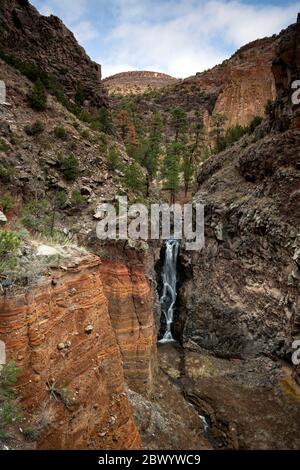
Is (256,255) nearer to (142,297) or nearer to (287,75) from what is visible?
(142,297)

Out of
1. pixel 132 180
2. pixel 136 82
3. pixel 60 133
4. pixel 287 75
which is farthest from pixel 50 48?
pixel 136 82

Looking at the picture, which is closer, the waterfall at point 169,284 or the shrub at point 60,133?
the shrub at point 60,133

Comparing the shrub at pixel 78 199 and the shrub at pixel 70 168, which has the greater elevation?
the shrub at pixel 70 168

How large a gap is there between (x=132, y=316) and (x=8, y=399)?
9.76 metres

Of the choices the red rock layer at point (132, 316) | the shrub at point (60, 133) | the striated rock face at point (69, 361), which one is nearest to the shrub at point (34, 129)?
the shrub at point (60, 133)

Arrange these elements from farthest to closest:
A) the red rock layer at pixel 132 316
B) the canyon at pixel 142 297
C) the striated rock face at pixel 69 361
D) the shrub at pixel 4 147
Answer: the shrub at pixel 4 147, the red rock layer at pixel 132 316, the canyon at pixel 142 297, the striated rock face at pixel 69 361

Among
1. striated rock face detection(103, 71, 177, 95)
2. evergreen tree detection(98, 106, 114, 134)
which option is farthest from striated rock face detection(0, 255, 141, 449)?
striated rock face detection(103, 71, 177, 95)

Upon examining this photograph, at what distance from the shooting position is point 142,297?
16.3m

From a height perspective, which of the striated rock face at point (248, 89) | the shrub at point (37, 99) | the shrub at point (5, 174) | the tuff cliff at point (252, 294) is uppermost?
the striated rock face at point (248, 89)

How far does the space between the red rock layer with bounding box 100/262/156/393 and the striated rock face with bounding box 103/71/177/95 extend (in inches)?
3565

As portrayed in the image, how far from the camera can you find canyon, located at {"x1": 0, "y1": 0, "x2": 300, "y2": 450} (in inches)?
312

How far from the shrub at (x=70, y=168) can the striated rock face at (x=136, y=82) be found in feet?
266

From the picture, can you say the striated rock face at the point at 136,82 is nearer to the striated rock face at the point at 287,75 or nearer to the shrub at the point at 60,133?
the striated rock face at the point at 287,75

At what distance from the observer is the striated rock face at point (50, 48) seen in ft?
109
